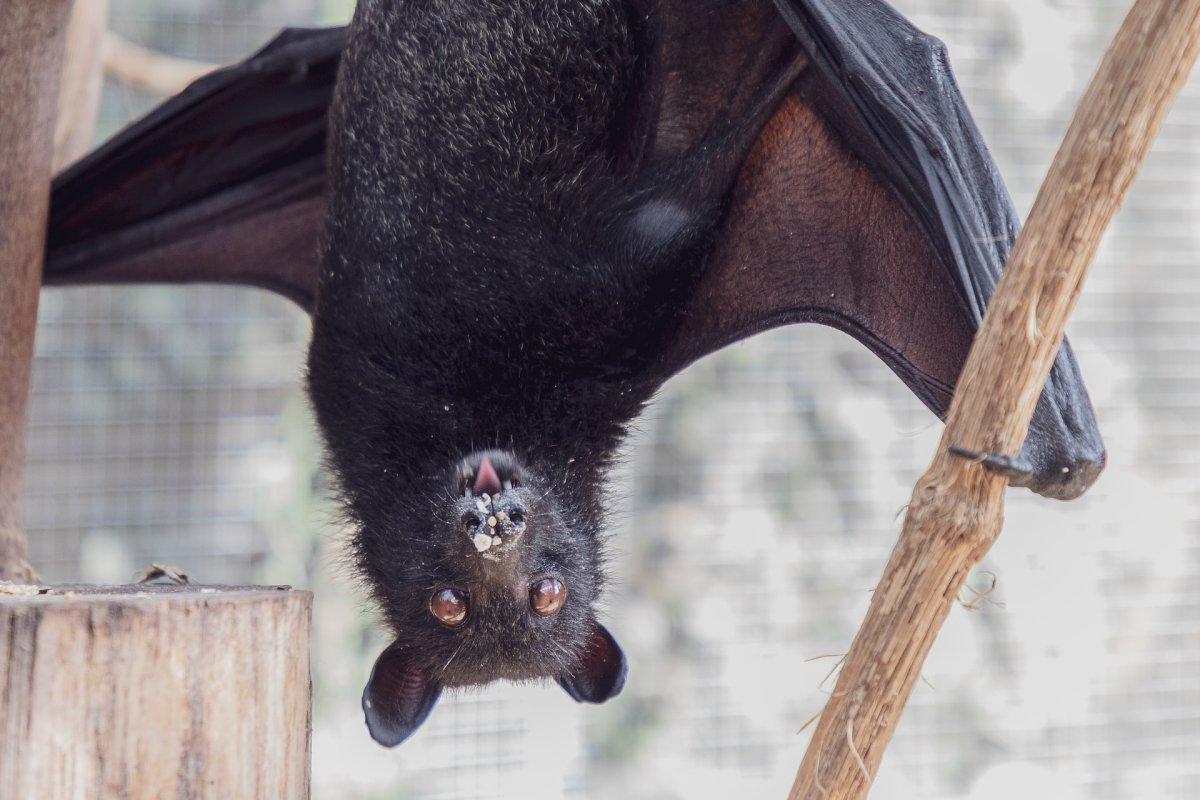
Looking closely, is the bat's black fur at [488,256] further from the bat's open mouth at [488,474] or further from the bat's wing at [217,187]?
the bat's wing at [217,187]

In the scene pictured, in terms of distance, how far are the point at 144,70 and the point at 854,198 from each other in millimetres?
2188

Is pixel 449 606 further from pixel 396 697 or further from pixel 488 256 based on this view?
pixel 488 256

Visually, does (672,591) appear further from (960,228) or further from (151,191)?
(960,228)

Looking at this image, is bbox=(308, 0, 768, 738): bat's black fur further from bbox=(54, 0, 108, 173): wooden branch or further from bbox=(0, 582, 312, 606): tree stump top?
bbox=(54, 0, 108, 173): wooden branch

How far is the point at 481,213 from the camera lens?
5.91 ft

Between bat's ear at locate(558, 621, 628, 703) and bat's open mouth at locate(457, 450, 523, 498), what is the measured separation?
12.5 inches

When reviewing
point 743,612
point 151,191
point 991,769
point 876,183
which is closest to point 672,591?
point 743,612

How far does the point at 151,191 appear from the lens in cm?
229

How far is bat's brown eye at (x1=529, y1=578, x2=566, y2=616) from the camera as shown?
5.74 ft

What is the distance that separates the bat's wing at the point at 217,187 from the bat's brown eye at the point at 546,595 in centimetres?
78

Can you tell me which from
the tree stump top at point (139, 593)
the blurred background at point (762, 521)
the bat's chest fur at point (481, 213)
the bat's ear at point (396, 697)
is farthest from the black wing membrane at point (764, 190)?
the blurred background at point (762, 521)

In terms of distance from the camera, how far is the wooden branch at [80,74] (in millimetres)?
2127

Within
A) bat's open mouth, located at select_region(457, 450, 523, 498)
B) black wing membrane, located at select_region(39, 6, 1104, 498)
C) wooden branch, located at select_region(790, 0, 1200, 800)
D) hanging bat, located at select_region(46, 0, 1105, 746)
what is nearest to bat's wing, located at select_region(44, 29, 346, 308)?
black wing membrane, located at select_region(39, 6, 1104, 498)

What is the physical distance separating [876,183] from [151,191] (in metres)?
1.33
